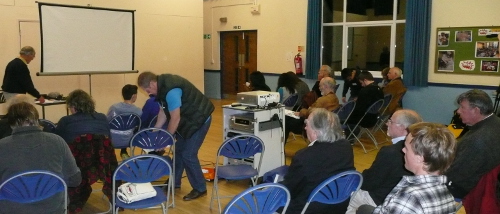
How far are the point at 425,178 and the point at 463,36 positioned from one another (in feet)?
20.9

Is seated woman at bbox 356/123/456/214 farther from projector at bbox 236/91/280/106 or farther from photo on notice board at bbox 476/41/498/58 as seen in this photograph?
photo on notice board at bbox 476/41/498/58

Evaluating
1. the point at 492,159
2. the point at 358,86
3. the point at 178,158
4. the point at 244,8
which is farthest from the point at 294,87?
the point at 244,8

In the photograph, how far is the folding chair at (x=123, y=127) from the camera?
4.45 metres

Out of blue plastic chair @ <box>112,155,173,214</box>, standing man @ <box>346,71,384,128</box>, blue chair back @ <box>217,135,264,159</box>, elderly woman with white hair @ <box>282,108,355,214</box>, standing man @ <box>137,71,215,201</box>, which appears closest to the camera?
elderly woman with white hair @ <box>282,108,355,214</box>

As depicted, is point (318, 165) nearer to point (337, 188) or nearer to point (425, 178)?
point (337, 188)

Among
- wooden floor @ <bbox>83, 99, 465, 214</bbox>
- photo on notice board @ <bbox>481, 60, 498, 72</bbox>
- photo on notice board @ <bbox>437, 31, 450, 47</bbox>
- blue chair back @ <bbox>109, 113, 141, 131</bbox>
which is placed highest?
photo on notice board @ <bbox>437, 31, 450, 47</bbox>

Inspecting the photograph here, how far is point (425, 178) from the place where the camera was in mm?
1706

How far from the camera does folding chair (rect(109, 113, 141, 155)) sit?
4.45 meters

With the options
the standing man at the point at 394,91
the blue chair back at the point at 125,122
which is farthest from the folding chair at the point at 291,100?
the blue chair back at the point at 125,122

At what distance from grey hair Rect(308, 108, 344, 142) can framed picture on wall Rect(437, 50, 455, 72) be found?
560 centimetres

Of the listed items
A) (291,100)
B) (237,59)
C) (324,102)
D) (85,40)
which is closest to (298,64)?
(237,59)

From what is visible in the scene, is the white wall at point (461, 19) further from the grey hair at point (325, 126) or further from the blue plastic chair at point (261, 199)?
the blue plastic chair at point (261, 199)

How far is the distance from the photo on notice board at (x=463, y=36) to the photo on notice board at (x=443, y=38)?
0.14 metres

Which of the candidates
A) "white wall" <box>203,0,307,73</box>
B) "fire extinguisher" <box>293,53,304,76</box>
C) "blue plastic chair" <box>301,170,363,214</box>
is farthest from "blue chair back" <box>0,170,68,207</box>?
"white wall" <box>203,0,307,73</box>
